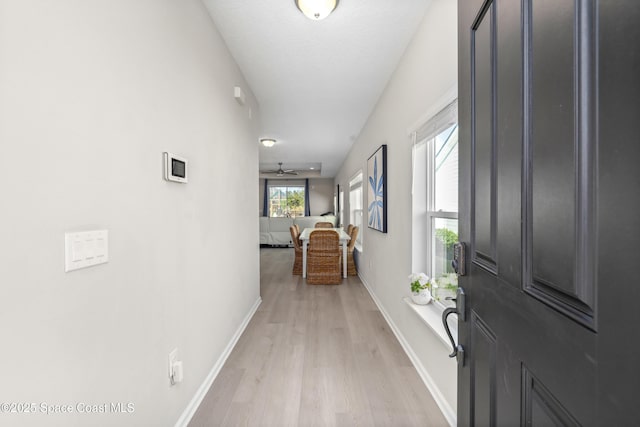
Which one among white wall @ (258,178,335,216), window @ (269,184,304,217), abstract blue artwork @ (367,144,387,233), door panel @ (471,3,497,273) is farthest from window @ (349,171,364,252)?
window @ (269,184,304,217)

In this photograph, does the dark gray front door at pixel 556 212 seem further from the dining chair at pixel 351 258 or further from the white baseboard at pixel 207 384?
the dining chair at pixel 351 258

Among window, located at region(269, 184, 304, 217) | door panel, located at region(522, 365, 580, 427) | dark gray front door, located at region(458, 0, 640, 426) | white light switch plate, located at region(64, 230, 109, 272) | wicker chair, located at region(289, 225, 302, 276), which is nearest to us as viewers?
dark gray front door, located at region(458, 0, 640, 426)

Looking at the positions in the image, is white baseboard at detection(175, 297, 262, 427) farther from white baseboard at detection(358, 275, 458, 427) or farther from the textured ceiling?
the textured ceiling

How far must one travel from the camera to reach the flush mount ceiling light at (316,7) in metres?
1.77

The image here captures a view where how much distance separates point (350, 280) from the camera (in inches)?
192

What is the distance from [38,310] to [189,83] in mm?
1313

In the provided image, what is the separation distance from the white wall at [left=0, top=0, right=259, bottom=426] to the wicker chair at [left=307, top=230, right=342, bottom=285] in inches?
107

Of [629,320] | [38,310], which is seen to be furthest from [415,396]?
[38,310]

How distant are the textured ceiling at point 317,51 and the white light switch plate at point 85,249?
1616mm

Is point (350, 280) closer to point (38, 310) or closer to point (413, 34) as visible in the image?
point (413, 34)

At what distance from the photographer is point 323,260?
459 cm

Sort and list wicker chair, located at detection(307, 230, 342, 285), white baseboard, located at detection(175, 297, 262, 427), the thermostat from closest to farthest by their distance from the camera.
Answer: the thermostat < white baseboard, located at detection(175, 297, 262, 427) < wicker chair, located at detection(307, 230, 342, 285)

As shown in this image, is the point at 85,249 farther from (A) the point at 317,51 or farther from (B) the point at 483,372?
(A) the point at 317,51

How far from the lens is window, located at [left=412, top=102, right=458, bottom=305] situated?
70.1 inches
